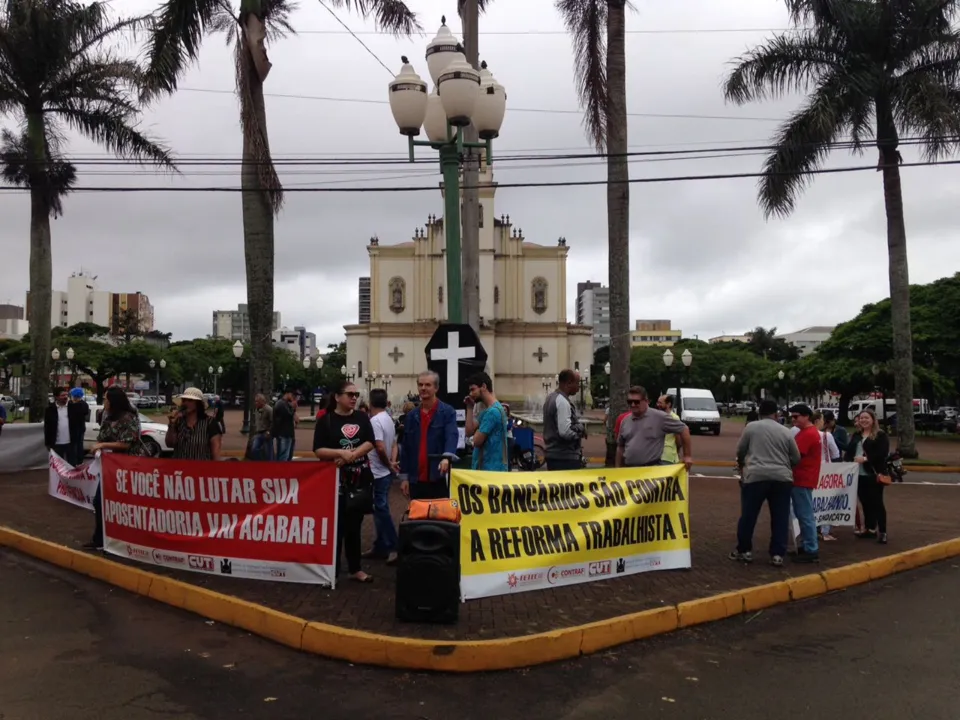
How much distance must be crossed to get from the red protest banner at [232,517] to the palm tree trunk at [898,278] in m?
18.9

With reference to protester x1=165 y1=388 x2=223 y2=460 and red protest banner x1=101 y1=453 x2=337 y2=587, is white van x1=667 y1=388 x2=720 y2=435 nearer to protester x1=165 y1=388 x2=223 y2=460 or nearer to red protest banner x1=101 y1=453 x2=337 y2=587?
protester x1=165 y1=388 x2=223 y2=460

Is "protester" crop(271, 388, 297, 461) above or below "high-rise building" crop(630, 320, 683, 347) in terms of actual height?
below

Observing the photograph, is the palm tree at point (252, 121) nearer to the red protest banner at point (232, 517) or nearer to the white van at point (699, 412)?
the red protest banner at point (232, 517)

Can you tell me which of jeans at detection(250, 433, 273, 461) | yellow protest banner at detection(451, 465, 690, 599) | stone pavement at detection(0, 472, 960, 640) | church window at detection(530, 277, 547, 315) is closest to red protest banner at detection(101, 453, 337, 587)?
stone pavement at detection(0, 472, 960, 640)

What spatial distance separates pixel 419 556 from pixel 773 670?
8.45 feet

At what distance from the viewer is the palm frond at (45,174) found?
19.9 metres

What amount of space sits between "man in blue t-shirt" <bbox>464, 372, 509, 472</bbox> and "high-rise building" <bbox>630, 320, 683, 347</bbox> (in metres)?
164

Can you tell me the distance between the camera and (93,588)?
754 cm

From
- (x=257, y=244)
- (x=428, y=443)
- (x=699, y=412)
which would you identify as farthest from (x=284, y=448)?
(x=699, y=412)

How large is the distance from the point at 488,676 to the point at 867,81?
20141mm

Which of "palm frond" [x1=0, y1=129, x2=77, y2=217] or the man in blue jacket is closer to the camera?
the man in blue jacket

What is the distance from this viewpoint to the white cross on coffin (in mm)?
8281

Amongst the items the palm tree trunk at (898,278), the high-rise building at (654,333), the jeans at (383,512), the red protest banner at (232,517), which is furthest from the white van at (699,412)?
the high-rise building at (654,333)

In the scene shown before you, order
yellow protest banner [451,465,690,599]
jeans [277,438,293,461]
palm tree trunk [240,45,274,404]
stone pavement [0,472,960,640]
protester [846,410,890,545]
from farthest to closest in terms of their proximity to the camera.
→ jeans [277,438,293,461] < palm tree trunk [240,45,274,404] < protester [846,410,890,545] < yellow protest banner [451,465,690,599] < stone pavement [0,472,960,640]
